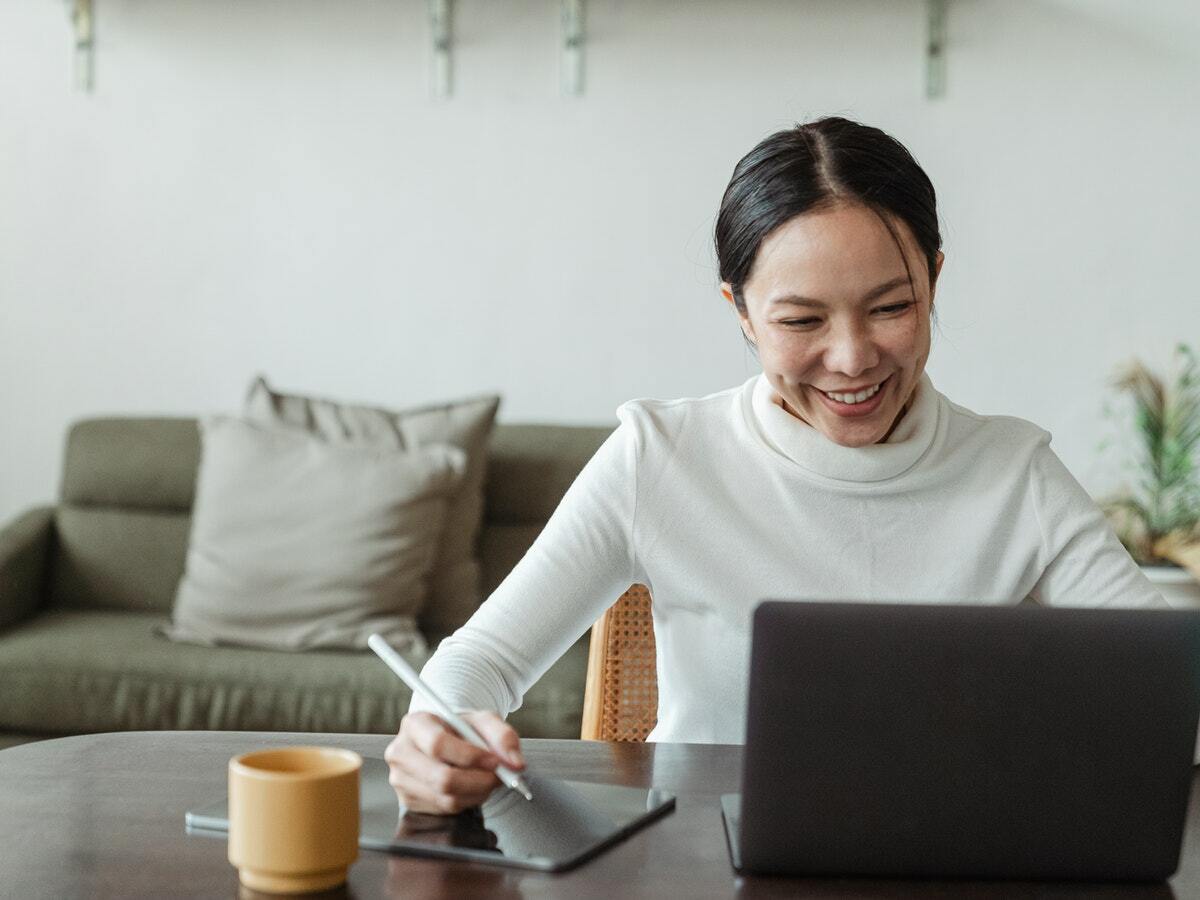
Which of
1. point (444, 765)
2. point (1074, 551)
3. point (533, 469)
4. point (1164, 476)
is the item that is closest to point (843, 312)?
point (1074, 551)

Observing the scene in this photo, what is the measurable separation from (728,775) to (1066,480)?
1.65 feet

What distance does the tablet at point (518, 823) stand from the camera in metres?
0.87

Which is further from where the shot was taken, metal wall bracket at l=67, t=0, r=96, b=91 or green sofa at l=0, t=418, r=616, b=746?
metal wall bracket at l=67, t=0, r=96, b=91

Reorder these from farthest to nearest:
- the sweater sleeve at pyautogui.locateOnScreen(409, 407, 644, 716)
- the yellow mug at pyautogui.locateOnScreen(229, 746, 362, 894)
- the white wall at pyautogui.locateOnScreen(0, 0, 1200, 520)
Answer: the white wall at pyautogui.locateOnScreen(0, 0, 1200, 520) < the sweater sleeve at pyautogui.locateOnScreen(409, 407, 644, 716) < the yellow mug at pyautogui.locateOnScreen(229, 746, 362, 894)

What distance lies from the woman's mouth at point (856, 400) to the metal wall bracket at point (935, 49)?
76.8 inches

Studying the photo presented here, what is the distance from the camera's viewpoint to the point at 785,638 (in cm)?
79

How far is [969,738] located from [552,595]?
539 millimetres

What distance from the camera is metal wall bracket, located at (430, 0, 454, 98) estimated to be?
312 centimetres

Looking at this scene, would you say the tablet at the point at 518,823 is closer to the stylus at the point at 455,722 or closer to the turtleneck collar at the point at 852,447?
the stylus at the point at 455,722

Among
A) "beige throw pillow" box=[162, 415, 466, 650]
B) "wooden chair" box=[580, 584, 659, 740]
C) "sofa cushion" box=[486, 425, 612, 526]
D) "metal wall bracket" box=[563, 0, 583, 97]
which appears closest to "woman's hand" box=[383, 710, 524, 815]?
"wooden chair" box=[580, 584, 659, 740]

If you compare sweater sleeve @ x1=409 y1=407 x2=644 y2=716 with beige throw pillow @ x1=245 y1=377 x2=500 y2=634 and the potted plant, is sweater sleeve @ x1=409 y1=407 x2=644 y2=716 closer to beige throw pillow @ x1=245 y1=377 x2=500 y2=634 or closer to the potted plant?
beige throw pillow @ x1=245 y1=377 x2=500 y2=634

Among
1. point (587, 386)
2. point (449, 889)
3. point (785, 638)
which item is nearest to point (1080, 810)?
point (785, 638)

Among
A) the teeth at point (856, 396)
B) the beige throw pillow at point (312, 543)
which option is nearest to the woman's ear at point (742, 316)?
the teeth at point (856, 396)

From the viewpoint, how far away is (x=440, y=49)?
3129mm
